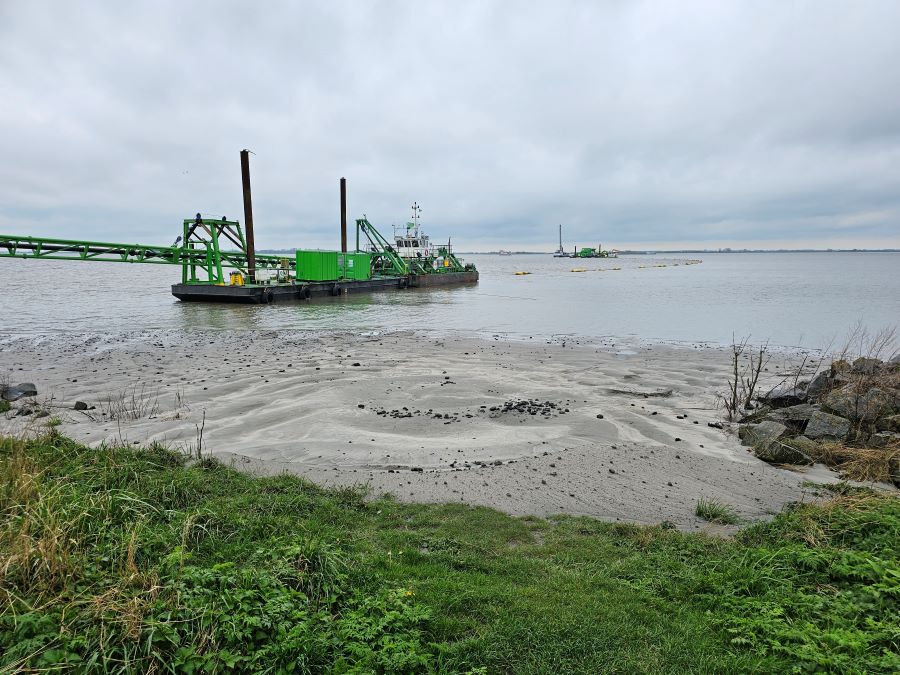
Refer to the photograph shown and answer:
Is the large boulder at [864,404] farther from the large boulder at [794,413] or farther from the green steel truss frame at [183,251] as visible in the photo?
the green steel truss frame at [183,251]

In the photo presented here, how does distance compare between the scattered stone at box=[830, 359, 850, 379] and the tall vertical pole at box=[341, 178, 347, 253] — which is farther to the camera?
the tall vertical pole at box=[341, 178, 347, 253]

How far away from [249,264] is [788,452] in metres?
31.9

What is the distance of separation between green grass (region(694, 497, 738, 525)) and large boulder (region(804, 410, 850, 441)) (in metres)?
3.26

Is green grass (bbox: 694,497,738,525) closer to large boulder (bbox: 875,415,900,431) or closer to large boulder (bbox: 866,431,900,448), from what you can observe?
large boulder (bbox: 866,431,900,448)

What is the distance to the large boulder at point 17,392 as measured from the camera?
9586 millimetres

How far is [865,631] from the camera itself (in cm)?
313

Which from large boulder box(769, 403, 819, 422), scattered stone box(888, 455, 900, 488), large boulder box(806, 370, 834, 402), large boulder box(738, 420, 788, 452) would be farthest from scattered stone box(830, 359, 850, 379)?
scattered stone box(888, 455, 900, 488)

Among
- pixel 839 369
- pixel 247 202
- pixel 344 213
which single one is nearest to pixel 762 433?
pixel 839 369

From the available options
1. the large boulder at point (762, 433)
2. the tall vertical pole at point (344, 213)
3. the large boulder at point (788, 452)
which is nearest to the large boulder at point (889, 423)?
the large boulder at point (788, 452)

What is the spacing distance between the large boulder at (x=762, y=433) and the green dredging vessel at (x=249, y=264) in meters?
28.6

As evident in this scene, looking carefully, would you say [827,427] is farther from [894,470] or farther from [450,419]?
[450,419]

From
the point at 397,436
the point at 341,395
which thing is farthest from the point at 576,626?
the point at 341,395

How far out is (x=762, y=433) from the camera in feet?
25.8

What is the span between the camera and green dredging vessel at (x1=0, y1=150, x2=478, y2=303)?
91.9 feet
